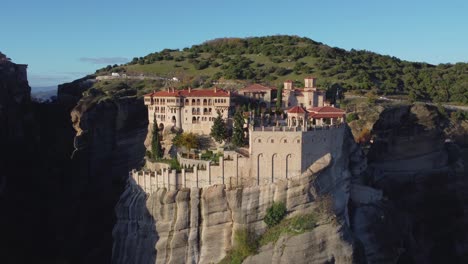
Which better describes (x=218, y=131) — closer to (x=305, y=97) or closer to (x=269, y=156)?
(x=269, y=156)

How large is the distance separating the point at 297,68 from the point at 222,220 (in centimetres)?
4811

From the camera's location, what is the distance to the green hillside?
265 ft

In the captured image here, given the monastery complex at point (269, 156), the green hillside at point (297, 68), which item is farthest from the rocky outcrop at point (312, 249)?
the green hillside at point (297, 68)

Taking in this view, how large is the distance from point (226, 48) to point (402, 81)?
106 feet

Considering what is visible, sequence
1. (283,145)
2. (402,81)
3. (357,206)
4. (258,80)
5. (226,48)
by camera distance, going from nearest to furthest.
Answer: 1. (283,145)
2. (357,206)
3. (258,80)
4. (402,81)
5. (226,48)

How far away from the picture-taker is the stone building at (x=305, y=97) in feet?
185

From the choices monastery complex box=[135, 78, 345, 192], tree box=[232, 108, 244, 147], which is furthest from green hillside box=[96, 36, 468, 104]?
monastery complex box=[135, 78, 345, 192]

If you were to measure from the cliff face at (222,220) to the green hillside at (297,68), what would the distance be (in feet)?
102

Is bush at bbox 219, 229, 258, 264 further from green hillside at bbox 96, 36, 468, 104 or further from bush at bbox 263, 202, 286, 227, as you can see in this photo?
green hillside at bbox 96, 36, 468, 104

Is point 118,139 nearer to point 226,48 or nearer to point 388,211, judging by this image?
point 388,211

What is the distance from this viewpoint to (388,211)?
49.5 m

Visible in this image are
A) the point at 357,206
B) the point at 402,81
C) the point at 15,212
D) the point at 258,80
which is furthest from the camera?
the point at 402,81

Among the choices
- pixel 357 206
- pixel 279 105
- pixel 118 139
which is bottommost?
pixel 357 206

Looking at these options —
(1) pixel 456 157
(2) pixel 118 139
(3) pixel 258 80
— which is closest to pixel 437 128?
(1) pixel 456 157
